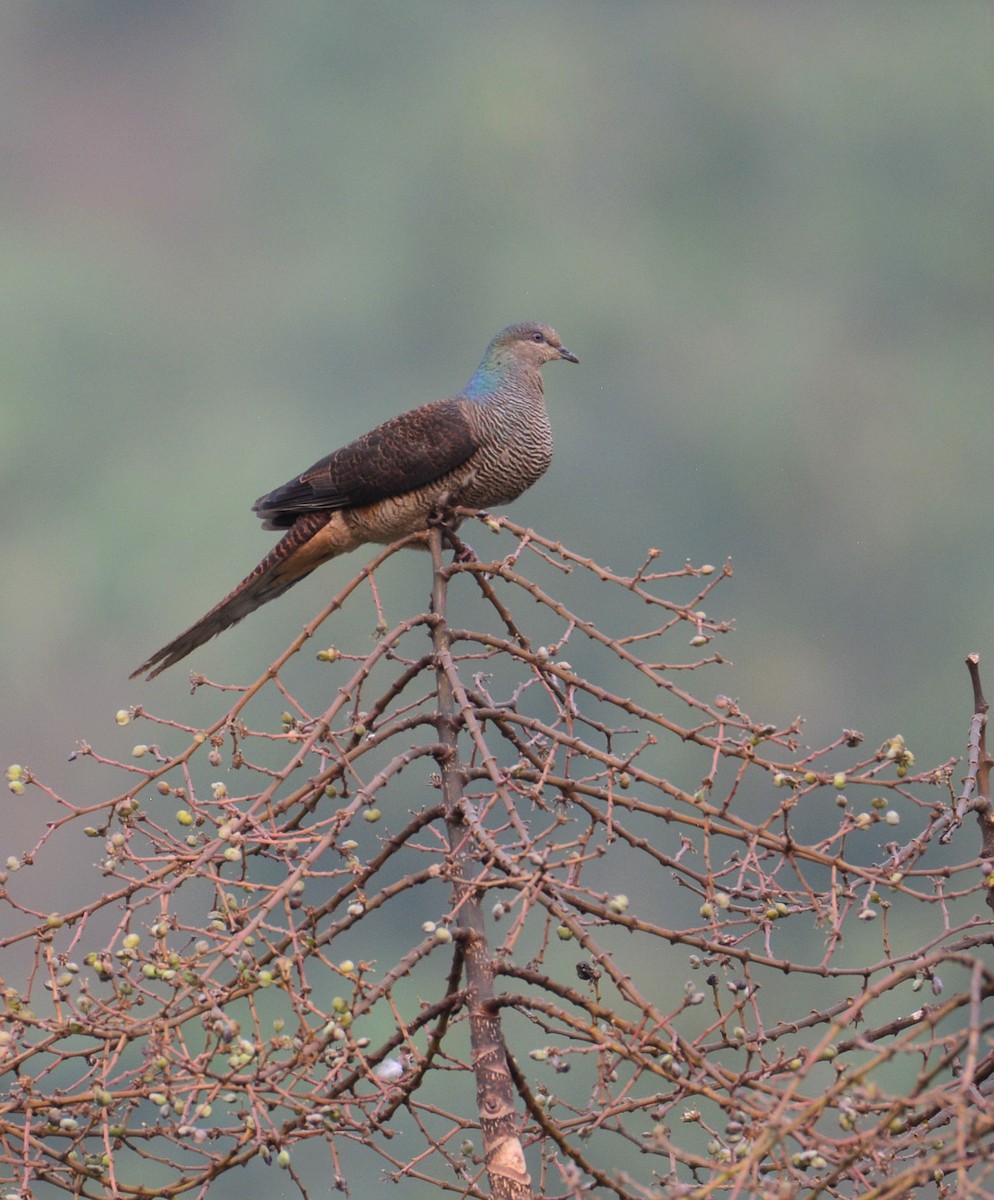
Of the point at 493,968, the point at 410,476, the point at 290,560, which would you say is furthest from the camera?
the point at 290,560

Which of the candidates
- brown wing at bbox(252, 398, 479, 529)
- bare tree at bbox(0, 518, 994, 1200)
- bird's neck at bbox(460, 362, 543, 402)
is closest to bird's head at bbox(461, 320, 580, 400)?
bird's neck at bbox(460, 362, 543, 402)

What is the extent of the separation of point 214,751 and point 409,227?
41.0 meters

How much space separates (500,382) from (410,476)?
402mm

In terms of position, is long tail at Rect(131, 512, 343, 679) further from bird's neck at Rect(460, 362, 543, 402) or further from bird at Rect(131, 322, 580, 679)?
bird's neck at Rect(460, 362, 543, 402)

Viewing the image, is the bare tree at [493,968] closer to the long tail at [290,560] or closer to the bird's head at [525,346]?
the long tail at [290,560]

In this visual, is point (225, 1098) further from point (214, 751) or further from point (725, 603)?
point (725, 603)

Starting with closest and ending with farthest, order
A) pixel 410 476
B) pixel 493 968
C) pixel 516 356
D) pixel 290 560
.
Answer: pixel 493 968, pixel 410 476, pixel 290 560, pixel 516 356

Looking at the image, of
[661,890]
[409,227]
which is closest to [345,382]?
[409,227]

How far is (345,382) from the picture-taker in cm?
3531

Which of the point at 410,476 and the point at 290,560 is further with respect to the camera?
the point at 290,560

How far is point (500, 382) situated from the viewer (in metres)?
4.53

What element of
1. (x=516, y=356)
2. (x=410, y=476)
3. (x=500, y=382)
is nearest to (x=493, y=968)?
(x=410, y=476)

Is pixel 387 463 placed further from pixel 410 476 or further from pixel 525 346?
pixel 525 346

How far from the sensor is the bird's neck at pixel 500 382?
14.8ft
